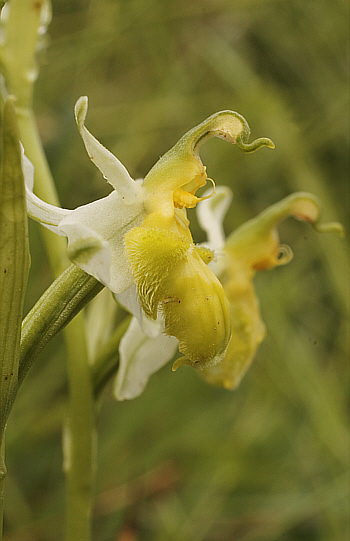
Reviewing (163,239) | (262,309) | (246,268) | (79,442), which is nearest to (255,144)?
(163,239)

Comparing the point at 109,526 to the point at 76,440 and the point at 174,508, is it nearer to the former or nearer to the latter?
the point at 174,508

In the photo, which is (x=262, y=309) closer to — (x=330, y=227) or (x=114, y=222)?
(x=330, y=227)

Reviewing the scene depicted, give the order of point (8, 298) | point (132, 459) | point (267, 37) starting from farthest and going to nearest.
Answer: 1. point (267, 37)
2. point (132, 459)
3. point (8, 298)

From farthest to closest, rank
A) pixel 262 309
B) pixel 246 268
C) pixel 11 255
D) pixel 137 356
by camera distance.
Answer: pixel 262 309, pixel 246 268, pixel 137 356, pixel 11 255

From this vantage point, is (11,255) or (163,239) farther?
(163,239)

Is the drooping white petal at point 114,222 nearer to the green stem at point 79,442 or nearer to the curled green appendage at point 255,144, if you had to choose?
the curled green appendage at point 255,144

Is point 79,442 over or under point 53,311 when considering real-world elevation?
under

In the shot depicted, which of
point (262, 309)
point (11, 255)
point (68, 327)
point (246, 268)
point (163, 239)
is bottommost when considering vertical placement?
point (262, 309)

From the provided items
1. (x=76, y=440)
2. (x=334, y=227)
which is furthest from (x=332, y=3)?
(x=76, y=440)
